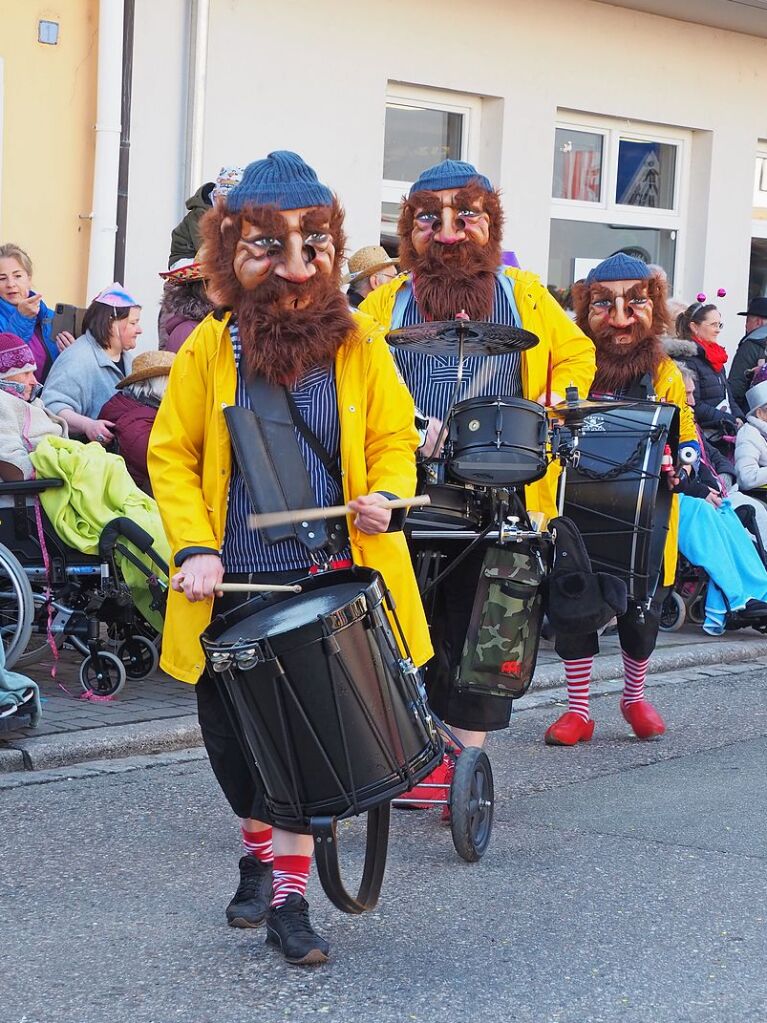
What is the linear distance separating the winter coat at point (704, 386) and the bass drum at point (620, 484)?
186 inches

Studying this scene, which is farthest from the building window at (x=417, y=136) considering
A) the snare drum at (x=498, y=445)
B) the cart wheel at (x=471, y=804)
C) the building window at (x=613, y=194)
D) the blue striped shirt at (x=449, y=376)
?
the cart wheel at (x=471, y=804)

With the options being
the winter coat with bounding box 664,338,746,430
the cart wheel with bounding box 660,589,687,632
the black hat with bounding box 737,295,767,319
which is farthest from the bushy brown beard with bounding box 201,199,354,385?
the black hat with bounding box 737,295,767,319

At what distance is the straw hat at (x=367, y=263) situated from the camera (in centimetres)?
922

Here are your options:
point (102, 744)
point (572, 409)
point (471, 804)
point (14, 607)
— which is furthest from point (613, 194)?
point (471, 804)

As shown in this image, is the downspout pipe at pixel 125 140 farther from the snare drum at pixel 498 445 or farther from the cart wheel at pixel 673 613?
the snare drum at pixel 498 445

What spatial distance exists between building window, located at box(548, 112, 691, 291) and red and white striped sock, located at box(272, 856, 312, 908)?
945 centimetres

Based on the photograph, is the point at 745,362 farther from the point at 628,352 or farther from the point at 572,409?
the point at 572,409

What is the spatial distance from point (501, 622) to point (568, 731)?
1596mm

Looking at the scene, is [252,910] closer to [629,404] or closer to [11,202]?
[629,404]

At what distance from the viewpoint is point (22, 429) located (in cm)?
730

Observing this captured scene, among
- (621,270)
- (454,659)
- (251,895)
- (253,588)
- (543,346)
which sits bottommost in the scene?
(251,895)

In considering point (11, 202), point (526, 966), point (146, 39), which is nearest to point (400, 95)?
point (146, 39)

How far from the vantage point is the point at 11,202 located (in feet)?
31.9

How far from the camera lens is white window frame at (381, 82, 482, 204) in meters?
11.9
